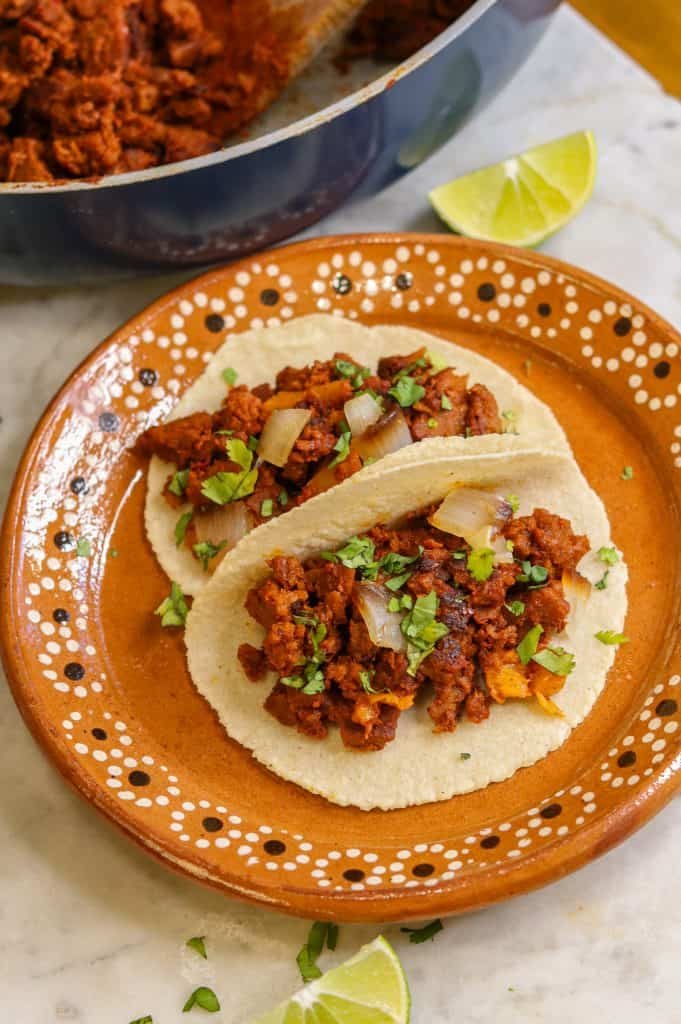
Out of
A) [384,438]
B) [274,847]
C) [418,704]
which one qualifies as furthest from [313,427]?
[274,847]

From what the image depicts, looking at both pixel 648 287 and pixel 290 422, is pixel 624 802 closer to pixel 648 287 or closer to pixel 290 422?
pixel 290 422

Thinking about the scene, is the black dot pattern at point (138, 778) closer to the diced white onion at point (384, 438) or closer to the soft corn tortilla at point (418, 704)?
the soft corn tortilla at point (418, 704)

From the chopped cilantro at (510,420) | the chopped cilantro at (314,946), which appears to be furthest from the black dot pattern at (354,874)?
the chopped cilantro at (510,420)

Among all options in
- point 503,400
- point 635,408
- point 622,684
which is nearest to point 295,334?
point 503,400

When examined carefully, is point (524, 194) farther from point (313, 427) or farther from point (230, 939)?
point (230, 939)

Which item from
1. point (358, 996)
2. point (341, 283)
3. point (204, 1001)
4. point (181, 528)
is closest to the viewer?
point (358, 996)

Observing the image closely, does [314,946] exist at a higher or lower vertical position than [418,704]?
lower

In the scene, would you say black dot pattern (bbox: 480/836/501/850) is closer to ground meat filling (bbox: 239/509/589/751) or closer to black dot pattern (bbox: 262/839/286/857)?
ground meat filling (bbox: 239/509/589/751)
